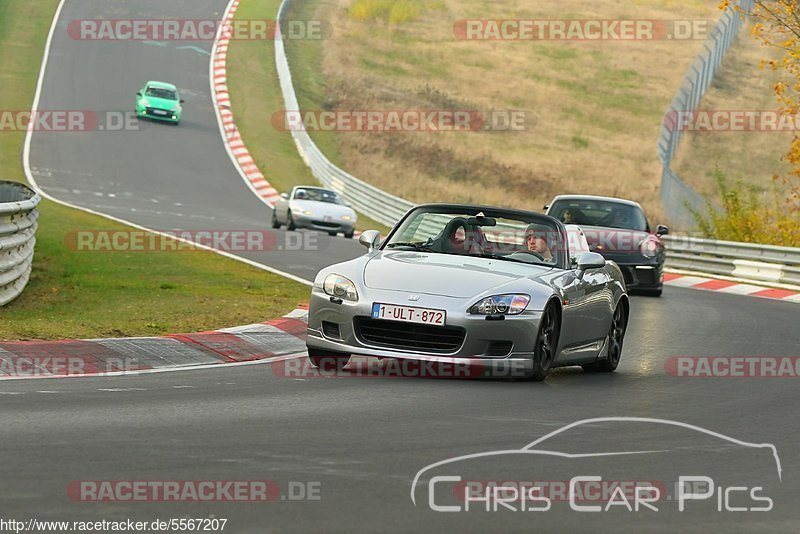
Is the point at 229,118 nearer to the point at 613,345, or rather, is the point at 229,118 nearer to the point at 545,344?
the point at 613,345

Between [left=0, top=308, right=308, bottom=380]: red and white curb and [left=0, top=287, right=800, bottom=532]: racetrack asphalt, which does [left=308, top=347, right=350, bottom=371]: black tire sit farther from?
[left=0, top=308, right=308, bottom=380]: red and white curb

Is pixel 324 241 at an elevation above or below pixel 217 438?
below

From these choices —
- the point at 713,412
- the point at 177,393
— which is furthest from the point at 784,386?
the point at 177,393

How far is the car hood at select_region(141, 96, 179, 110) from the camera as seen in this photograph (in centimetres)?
5062

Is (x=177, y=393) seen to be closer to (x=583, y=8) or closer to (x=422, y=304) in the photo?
(x=422, y=304)

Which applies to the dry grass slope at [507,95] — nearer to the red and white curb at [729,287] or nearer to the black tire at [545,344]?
the red and white curb at [729,287]

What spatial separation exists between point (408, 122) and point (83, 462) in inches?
1944

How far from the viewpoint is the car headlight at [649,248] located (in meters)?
22.8

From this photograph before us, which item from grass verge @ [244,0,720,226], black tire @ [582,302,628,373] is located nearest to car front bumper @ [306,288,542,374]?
black tire @ [582,302,628,373]

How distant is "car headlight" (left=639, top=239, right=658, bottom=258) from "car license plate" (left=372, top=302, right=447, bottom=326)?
40.4 feet

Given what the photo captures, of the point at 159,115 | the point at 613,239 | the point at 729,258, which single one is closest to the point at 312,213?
the point at 729,258

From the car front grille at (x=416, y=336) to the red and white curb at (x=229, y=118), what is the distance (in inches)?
1175

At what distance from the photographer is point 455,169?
162 ft

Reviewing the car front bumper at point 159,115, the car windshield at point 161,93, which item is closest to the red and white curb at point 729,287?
the car front bumper at point 159,115
